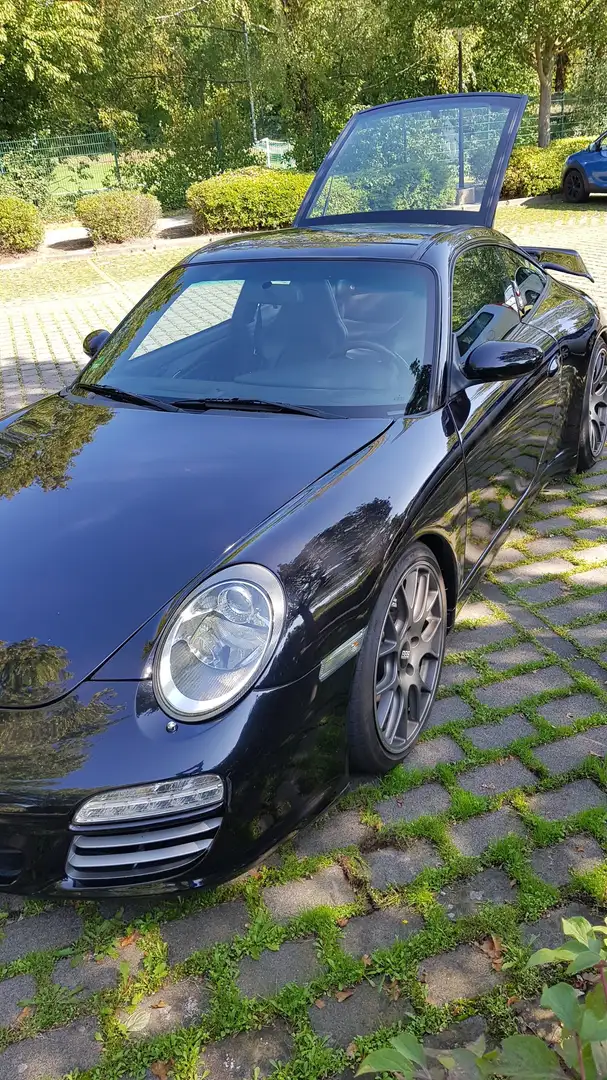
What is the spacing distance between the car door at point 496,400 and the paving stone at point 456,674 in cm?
37

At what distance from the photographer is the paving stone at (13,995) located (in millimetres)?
1865

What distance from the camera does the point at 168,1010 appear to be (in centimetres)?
185

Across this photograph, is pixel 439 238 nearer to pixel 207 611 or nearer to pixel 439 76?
pixel 207 611

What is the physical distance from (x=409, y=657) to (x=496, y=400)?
1159mm

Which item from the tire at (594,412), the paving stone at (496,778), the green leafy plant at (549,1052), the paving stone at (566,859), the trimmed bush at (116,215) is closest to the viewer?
the green leafy plant at (549,1052)

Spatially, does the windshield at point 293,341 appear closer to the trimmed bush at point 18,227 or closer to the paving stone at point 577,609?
the paving stone at point 577,609

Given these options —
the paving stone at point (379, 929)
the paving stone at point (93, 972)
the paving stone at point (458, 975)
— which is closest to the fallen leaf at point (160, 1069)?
the paving stone at point (93, 972)

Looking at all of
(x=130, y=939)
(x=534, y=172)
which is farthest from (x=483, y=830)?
(x=534, y=172)

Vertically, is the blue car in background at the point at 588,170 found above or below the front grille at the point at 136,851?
above

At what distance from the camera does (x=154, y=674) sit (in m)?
1.88

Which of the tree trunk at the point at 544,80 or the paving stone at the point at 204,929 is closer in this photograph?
the paving stone at the point at 204,929

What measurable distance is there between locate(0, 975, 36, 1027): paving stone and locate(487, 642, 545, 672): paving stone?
6.04ft

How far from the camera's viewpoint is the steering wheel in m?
2.87

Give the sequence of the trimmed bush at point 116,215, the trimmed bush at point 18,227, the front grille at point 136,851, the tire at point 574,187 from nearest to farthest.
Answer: the front grille at point 136,851, the trimmed bush at point 18,227, the trimmed bush at point 116,215, the tire at point 574,187
